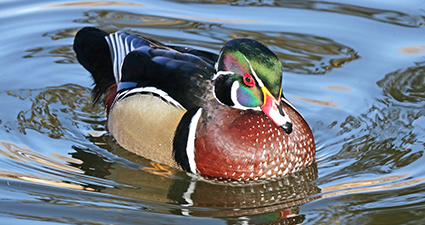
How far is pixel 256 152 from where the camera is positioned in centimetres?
435

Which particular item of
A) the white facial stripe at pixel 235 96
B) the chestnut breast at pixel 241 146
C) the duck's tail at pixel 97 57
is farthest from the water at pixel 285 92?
the white facial stripe at pixel 235 96

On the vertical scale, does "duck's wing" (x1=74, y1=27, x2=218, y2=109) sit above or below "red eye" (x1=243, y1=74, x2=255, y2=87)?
above

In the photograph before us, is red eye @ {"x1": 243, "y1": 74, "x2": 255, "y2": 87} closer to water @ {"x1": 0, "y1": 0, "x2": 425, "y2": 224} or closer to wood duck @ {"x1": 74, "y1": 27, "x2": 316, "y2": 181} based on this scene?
wood duck @ {"x1": 74, "y1": 27, "x2": 316, "y2": 181}

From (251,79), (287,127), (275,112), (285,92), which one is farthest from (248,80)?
(285,92)

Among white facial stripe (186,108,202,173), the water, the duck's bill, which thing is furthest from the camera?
white facial stripe (186,108,202,173)

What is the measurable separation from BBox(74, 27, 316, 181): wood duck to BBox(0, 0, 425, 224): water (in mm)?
148

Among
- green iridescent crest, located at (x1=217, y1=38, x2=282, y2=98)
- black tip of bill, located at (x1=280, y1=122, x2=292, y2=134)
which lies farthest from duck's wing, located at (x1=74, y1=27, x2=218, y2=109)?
black tip of bill, located at (x1=280, y1=122, x2=292, y2=134)

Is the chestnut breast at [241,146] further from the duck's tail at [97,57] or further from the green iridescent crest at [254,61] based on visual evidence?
the duck's tail at [97,57]

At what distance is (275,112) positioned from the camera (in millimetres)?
4148

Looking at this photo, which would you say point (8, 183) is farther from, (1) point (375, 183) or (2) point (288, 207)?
(1) point (375, 183)

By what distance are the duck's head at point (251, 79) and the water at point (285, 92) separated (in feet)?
1.92

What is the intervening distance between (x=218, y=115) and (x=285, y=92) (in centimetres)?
164

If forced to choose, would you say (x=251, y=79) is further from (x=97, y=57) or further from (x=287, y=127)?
(x=97, y=57)

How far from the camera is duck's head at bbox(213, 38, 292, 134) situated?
4035 millimetres
